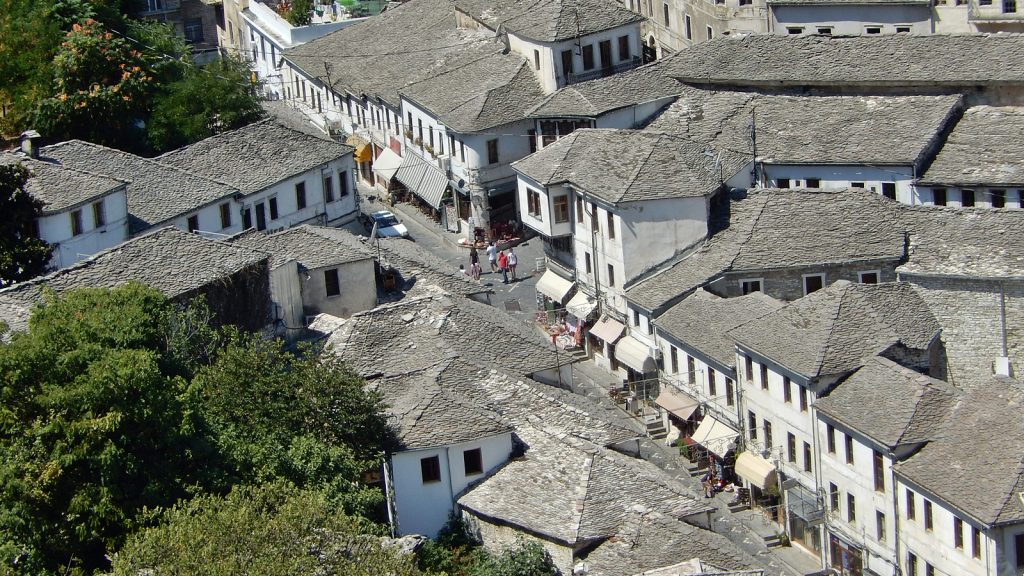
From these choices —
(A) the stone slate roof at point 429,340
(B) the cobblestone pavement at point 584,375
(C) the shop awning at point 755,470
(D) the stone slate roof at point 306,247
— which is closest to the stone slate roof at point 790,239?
(B) the cobblestone pavement at point 584,375

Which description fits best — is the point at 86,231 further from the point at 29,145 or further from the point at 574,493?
the point at 574,493

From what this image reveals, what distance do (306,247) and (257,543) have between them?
27.0 m

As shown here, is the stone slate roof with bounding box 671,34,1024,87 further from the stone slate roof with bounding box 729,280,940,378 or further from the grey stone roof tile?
the grey stone roof tile

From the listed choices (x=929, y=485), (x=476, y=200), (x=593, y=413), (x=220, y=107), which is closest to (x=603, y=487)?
(x=593, y=413)

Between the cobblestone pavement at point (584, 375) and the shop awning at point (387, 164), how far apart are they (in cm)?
145

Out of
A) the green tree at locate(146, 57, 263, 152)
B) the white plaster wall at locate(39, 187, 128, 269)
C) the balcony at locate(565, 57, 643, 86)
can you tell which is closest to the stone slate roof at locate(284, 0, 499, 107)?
the balcony at locate(565, 57, 643, 86)

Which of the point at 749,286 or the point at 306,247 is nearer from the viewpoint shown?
the point at 749,286

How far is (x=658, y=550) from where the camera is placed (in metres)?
65.4

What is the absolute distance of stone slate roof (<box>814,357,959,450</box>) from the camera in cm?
6869

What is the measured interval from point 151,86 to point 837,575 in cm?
4470

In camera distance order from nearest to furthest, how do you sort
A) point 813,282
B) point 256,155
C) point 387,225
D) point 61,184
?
point 813,282 < point 61,184 < point 256,155 < point 387,225

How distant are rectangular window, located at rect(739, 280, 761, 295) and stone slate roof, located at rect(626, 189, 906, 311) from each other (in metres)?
0.68

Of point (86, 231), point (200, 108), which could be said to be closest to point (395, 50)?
point (200, 108)

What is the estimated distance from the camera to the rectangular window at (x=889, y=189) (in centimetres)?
8744
